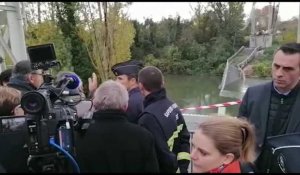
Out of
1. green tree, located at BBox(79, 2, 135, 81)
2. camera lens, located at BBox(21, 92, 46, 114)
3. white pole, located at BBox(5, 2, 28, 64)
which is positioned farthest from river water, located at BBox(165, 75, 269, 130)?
camera lens, located at BBox(21, 92, 46, 114)

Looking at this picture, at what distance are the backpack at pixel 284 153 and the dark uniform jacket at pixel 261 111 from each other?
119 millimetres

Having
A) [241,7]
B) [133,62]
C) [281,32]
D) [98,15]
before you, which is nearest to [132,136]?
[133,62]

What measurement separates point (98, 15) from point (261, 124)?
12.0 m

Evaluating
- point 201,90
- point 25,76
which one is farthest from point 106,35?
point 25,76

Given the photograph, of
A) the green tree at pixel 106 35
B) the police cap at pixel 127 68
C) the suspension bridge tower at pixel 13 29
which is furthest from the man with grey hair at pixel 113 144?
the green tree at pixel 106 35

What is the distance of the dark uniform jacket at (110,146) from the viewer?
2186mm

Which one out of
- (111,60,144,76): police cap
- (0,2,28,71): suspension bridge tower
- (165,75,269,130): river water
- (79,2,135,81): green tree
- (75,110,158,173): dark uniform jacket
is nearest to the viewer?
(75,110,158,173): dark uniform jacket

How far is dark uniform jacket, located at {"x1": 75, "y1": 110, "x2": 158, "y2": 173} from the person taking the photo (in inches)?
86.0

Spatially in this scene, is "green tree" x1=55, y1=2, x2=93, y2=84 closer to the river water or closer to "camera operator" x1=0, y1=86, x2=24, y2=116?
the river water

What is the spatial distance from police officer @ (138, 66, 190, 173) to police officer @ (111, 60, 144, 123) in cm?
14

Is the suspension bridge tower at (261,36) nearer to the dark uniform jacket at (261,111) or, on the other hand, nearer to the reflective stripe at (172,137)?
the reflective stripe at (172,137)

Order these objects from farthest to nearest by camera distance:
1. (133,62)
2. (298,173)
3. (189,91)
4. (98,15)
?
1. (189,91)
2. (98,15)
3. (133,62)
4. (298,173)

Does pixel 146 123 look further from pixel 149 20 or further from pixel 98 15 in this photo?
pixel 149 20

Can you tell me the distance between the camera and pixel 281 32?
1324 inches
